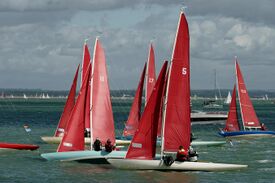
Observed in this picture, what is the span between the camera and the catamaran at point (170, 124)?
46.4 metres

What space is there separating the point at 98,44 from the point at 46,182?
13838 mm

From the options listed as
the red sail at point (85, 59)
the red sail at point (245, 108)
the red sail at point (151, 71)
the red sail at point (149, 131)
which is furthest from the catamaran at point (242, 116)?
the red sail at point (149, 131)

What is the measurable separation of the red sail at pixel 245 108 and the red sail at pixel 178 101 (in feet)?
130

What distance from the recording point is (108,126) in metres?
56.1

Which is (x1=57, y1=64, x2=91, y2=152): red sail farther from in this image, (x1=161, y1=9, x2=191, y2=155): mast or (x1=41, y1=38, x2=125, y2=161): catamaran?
(x1=161, y1=9, x2=191, y2=155): mast

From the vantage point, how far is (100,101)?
55938mm

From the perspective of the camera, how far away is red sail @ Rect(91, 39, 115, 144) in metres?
55.4

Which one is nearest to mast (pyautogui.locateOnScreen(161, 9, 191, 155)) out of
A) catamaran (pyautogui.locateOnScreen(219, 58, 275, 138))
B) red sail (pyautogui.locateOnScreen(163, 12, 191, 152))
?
red sail (pyautogui.locateOnScreen(163, 12, 191, 152))

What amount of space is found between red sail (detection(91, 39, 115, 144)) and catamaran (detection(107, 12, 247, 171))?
23.5ft

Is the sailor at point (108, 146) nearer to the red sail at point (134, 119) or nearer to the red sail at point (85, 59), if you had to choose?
the red sail at point (85, 59)

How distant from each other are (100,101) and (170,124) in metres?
10.1

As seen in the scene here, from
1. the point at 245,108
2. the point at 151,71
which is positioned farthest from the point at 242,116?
the point at 151,71

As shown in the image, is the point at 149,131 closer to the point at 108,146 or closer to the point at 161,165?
the point at 161,165

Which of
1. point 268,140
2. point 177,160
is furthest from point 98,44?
point 268,140
